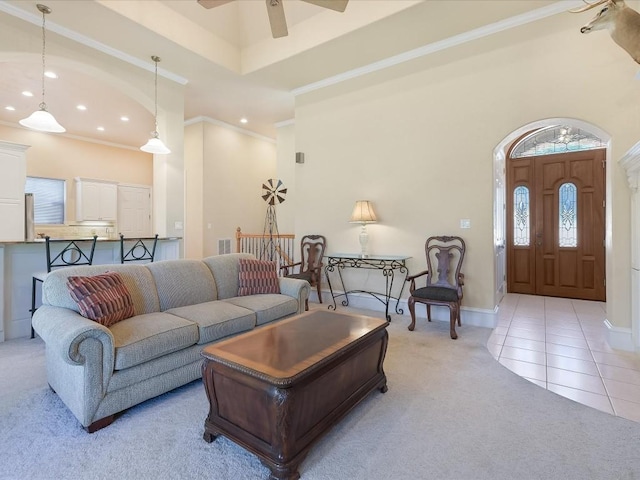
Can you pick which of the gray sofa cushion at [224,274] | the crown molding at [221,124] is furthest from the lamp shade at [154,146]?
the crown molding at [221,124]

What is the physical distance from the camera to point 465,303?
4199 millimetres

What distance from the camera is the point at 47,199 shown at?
7434mm

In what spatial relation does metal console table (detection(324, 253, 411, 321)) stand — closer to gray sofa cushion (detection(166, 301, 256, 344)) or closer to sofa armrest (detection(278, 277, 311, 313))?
sofa armrest (detection(278, 277, 311, 313))

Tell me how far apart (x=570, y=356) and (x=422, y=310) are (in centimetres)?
170

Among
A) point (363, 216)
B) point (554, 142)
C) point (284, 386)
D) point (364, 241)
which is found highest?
point (554, 142)

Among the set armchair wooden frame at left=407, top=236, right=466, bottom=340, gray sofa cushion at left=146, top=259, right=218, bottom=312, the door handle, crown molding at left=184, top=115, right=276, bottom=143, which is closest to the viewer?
gray sofa cushion at left=146, top=259, right=218, bottom=312

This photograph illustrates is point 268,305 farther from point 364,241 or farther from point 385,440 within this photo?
point 364,241

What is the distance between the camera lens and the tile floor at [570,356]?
Answer: 2416mm

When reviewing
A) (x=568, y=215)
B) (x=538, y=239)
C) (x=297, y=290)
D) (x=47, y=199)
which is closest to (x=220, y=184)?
(x=47, y=199)

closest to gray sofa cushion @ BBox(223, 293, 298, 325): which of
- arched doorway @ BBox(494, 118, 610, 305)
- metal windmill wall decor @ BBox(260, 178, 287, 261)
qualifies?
metal windmill wall decor @ BBox(260, 178, 287, 261)

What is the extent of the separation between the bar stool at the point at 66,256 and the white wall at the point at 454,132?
3.06 m

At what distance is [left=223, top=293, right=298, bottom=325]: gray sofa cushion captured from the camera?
3.09 metres

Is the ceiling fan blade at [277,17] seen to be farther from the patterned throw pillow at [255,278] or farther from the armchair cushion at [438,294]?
the armchair cushion at [438,294]

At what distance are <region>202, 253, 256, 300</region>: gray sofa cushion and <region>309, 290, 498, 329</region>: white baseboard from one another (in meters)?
1.89
